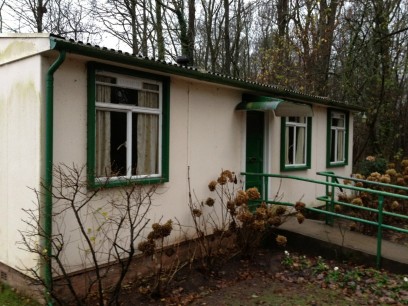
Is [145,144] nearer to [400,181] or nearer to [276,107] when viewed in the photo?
[276,107]

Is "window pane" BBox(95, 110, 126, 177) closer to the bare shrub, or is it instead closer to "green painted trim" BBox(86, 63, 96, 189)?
"green painted trim" BBox(86, 63, 96, 189)

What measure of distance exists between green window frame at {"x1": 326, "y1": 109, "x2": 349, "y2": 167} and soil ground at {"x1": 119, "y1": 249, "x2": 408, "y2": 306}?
462 cm

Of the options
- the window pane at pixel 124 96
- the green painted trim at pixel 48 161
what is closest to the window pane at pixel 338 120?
the window pane at pixel 124 96

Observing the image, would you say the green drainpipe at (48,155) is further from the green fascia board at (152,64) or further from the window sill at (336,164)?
the window sill at (336,164)

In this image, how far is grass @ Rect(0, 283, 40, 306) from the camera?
15.1ft

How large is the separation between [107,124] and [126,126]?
323mm

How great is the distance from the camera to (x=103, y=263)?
16.6 ft

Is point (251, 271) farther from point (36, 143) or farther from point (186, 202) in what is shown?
point (36, 143)

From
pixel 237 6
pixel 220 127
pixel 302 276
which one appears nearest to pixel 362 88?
pixel 237 6

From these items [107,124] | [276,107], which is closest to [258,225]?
[276,107]

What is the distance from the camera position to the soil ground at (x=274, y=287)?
496cm

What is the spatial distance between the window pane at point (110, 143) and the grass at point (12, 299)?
69.1 inches

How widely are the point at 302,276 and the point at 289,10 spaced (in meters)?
13.6

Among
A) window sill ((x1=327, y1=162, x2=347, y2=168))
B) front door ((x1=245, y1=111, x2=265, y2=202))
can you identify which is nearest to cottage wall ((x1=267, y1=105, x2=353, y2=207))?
window sill ((x1=327, y1=162, x2=347, y2=168))
